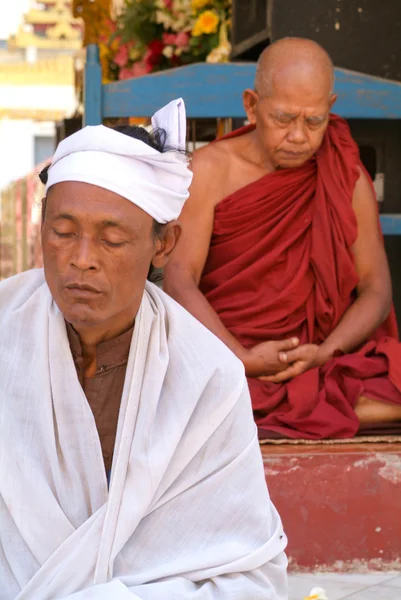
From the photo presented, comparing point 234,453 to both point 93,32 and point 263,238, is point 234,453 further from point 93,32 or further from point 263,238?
point 93,32

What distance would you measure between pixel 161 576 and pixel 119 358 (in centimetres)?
45

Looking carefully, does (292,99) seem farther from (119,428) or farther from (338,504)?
(119,428)

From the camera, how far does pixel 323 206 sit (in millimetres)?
4570

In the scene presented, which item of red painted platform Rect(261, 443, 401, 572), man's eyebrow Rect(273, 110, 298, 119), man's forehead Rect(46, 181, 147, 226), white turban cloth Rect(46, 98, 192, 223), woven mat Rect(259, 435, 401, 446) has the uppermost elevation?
white turban cloth Rect(46, 98, 192, 223)

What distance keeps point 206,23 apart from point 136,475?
4.48 meters

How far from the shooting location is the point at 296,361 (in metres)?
4.46

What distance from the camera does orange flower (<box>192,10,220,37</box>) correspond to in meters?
6.44

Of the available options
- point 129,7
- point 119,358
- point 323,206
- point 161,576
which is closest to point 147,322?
point 119,358

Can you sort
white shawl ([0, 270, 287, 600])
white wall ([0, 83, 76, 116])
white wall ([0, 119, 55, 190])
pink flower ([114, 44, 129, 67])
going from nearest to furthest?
white shawl ([0, 270, 287, 600]), pink flower ([114, 44, 129, 67]), white wall ([0, 83, 76, 116]), white wall ([0, 119, 55, 190])

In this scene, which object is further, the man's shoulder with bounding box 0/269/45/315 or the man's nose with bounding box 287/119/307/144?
the man's nose with bounding box 287/119/307/144

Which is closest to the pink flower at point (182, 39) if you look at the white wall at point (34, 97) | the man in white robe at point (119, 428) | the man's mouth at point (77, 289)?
the man in white robe at point (119, 428)

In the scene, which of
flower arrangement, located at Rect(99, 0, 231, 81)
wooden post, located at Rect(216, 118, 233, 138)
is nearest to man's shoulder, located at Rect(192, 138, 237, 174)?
wooden post, located at Rect(216, 118, 233, 138)

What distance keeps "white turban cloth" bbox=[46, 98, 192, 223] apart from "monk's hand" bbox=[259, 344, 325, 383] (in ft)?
6.63

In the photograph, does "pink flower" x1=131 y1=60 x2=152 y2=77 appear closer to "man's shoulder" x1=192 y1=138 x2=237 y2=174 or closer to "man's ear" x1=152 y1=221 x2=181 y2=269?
"man's shoulder" x1=192 y1=138 x2=237 y2=174
